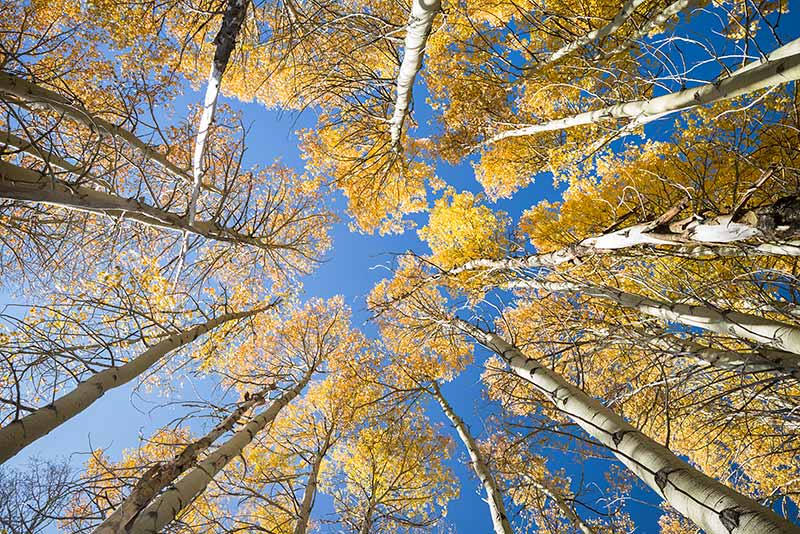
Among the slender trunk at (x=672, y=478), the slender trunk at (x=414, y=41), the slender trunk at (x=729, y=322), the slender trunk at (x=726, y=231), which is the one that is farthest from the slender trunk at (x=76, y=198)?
the slender trunk at (x=729, y=322)

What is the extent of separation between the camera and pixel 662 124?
20.3 ft

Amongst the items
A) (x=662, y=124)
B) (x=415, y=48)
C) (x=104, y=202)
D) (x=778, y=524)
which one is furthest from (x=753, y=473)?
(x=104, y=202)

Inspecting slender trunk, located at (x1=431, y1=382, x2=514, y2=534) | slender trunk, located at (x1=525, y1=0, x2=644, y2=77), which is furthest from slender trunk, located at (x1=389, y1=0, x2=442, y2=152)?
slender trunk, located at (x1=431, y1=382, x2=514, y2=534)

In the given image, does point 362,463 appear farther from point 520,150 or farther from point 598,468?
point 598,468

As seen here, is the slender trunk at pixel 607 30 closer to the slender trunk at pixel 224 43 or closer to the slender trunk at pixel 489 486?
the slender trunk at pixel 224 43

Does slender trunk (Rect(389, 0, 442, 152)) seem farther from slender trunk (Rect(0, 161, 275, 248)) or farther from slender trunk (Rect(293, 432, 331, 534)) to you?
slender trunk (Rect(293, 432, 331, 534))

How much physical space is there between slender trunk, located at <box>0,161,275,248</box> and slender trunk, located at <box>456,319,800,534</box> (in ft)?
10.7

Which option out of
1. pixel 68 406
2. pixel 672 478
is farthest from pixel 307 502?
pixel 672 478

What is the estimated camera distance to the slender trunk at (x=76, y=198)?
2.15 m

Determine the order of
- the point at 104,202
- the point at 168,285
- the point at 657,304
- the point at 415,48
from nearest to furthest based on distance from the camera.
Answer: the point at 415,48 < the point at 104,202 < the point at 657,304 < the point at 168,285

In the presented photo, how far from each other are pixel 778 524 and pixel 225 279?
25.8ft

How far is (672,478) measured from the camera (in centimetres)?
149

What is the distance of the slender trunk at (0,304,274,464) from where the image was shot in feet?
6.37

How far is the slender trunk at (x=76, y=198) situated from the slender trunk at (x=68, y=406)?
48.7 inches
